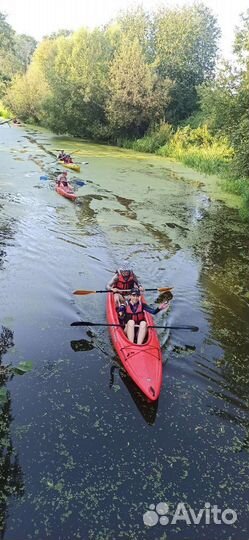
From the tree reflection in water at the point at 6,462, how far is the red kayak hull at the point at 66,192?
28.4 ft

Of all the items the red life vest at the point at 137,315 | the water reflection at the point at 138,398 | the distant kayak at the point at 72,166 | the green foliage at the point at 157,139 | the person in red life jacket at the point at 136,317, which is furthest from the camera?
the green foliage at the point at 157,139

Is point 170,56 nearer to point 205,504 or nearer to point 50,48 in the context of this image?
point 50,48

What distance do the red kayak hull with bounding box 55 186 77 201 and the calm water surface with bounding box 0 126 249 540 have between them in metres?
2.03

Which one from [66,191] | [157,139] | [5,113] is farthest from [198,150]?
[5,113]

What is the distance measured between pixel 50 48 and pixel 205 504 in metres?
34.4

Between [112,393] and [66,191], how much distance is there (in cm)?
933

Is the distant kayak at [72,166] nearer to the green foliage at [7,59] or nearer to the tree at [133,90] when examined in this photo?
the tree at [133,90]

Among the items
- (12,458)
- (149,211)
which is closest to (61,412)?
(12,458)

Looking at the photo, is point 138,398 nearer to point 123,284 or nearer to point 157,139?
point 123,284

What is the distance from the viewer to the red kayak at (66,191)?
13.3 metres

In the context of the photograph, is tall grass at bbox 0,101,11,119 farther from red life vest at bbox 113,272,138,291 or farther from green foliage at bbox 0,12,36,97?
red life vest at bbox 113,272,138,291

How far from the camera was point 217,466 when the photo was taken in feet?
14.2

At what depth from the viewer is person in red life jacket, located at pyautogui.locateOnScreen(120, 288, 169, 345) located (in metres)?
6.02

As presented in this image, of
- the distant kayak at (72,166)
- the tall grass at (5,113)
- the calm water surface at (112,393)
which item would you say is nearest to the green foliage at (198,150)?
the distant kayak at (72,166)
